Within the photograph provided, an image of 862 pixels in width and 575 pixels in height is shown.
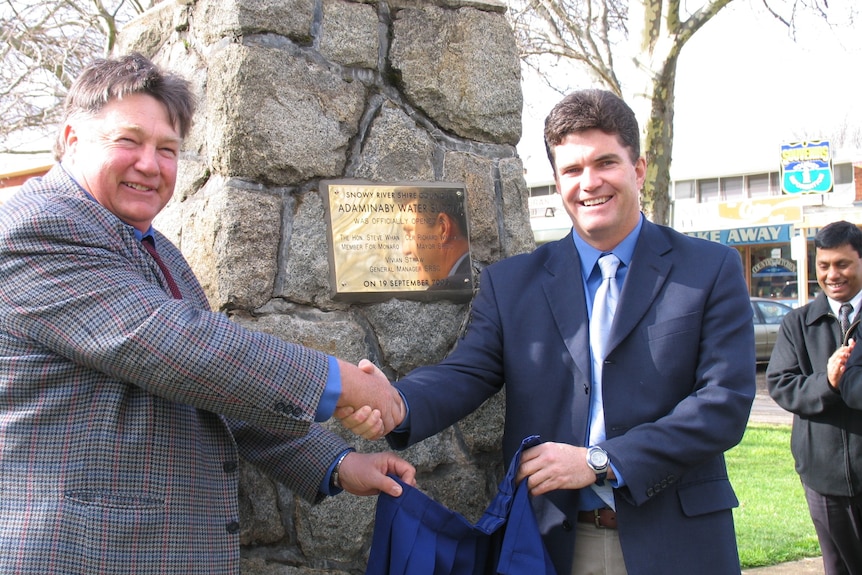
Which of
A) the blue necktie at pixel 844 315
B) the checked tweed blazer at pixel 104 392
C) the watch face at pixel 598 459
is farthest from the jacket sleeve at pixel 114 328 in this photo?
the blue necktie at pixel 844 315

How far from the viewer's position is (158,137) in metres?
2.27

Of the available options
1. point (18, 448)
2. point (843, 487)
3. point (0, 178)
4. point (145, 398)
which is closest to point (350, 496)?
point (145, 398)

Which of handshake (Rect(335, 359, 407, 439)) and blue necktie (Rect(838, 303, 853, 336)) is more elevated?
blue necktie (Rect(838, 303, 853, 336))

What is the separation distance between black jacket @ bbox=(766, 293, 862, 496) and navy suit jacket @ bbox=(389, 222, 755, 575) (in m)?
1.97

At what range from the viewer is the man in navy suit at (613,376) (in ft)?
7.53

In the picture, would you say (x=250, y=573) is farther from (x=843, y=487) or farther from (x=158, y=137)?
(x=843, y=487)

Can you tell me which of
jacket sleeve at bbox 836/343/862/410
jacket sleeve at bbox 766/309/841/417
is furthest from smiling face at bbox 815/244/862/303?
Answer: jacket sleeve at bbox 836/343/862/410

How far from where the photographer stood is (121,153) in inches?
86.3

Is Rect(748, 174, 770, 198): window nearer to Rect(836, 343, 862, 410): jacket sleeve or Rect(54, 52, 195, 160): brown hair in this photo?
Rect(836, 343, 862, 410): jacket sleeve

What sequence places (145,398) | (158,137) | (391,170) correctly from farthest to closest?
(391,170), (158,137), (145,398)

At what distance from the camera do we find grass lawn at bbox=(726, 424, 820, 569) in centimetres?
572

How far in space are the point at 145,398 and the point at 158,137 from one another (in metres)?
0.69

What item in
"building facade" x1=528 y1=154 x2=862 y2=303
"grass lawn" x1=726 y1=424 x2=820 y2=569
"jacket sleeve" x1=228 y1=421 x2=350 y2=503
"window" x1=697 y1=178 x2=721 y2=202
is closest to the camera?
"jacket sleeve" x1=228 y1=421 x2=350 y2=503

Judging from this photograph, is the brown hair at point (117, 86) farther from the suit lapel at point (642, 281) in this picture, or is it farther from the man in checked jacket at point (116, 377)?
the suit lapel at point (642, 281)
